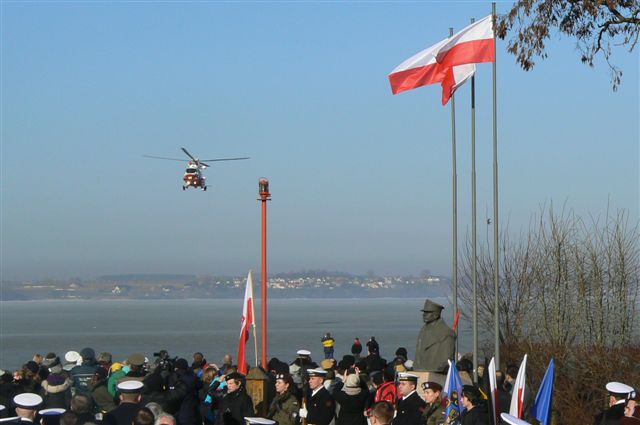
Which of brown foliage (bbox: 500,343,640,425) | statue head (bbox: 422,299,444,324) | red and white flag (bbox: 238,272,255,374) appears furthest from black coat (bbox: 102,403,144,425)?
brown foliage (bbox: 500,343,640,425)

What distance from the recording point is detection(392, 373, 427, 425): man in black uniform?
14.3m

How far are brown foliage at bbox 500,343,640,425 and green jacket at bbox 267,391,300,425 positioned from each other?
7873 millimetres

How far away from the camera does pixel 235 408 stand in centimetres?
1593

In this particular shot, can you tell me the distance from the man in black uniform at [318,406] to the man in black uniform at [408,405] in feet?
4.34

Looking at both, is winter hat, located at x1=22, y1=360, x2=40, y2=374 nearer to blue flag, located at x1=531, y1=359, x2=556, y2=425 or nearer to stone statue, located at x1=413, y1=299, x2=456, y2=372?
stone statue, located at x1=413, y1=299, x2=456, y2=372

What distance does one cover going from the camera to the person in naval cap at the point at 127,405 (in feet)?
42.9

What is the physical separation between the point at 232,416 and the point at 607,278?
19.9m

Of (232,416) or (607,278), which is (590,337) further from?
(232,416)

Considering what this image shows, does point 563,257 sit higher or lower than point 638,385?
higher

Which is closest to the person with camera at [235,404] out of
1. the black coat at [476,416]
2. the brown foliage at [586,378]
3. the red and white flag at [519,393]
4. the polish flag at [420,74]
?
the black coat at [476,416]

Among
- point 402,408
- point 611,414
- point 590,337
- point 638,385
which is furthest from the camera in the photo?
point 590,337

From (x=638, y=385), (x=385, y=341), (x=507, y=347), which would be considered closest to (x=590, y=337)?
(x=507, y=347)

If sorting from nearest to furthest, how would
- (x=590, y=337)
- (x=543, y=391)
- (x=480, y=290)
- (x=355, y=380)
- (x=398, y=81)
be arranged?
(x=543, y=391)
(x=355, y=380)
(x=398, y=81)
(x=590, y=337)
(x=480, y=290)

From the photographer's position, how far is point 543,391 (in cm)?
1209
